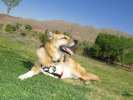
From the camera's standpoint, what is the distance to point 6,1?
10031 cm

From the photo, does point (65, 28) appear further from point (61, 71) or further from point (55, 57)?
point (55, 57)

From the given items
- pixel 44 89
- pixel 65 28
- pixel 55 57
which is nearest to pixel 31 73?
pixel 55 57

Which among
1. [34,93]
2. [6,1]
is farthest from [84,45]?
[6,1]

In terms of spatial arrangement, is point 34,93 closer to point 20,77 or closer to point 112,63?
point 20,77

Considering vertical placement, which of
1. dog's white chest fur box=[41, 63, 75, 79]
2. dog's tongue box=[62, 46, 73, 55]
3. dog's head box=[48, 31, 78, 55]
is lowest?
dog's white chest fur box=[41, 63, 75, 79]

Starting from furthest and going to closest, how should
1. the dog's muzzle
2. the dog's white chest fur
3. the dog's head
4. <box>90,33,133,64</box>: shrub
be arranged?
<box>90,33,133,64</box>: shrub, the dog's white chest fur, the dog's muzzle, the dog's head

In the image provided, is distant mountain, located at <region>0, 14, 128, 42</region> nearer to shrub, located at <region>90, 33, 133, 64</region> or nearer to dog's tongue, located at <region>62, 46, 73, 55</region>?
shrub, located at <region>90, 33, 133, 64</region>

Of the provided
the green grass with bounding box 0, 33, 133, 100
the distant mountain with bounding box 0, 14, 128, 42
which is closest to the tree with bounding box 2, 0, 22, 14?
the distant mountain with bounding box 0, 14, 128, 42

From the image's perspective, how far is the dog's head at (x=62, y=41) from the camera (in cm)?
1116

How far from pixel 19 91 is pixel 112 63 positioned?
32.1 metres

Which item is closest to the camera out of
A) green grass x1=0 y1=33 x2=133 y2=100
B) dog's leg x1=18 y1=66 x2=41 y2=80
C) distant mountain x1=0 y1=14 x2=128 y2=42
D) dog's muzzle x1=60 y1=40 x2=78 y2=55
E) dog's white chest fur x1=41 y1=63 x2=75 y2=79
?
green grass x1=0 y1=33 x2=133 y2=100

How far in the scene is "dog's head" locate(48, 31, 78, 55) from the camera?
11.2 metres

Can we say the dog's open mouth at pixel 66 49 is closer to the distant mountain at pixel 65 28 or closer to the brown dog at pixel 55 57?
the brown dog at pixel 55 57

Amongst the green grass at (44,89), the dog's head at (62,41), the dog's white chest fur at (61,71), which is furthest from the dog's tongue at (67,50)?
the green grass at (44,89)
